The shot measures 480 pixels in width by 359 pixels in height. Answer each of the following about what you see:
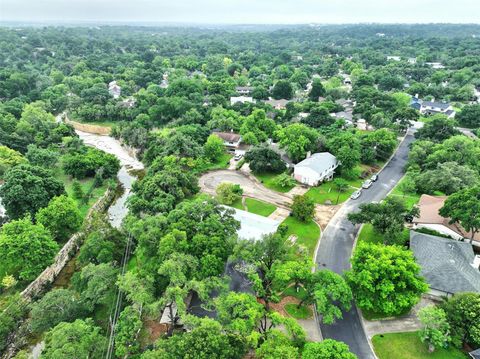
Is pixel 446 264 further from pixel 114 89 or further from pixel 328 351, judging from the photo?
pixel 114 89

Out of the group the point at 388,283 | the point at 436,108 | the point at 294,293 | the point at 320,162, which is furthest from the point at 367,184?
the point at 436,108

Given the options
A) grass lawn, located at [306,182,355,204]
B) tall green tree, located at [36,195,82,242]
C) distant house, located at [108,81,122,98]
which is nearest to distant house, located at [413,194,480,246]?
grass lawn, located at [306,182,355,204]

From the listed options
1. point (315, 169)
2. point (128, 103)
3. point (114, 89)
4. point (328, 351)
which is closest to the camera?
point (328, 351)

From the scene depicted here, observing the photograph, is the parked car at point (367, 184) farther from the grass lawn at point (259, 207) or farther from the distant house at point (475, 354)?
the distant house at point (475, 354)

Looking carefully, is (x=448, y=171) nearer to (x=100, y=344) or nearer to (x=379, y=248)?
(x=379, y=248)

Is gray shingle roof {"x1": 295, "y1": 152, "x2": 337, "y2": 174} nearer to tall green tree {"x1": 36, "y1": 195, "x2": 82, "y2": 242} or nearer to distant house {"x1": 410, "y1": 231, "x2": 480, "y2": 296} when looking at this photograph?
distant house {"x1": 410, "y1": 231, "x2": 480, "y2": 296}

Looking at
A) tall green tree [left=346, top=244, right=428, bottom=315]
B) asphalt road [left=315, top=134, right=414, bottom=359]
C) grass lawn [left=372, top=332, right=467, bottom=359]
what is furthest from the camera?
tall green tree [left=346, top=244, right=428, bottom=315]
